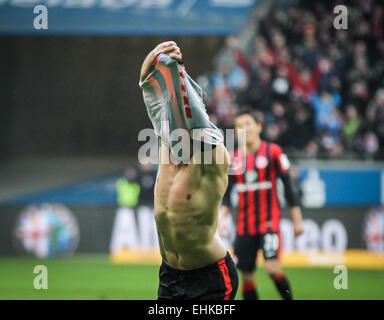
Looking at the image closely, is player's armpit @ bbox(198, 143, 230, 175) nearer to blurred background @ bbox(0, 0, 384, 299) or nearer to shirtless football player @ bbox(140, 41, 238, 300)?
shirtless football player @ bbox(140, 41, 238, 300)

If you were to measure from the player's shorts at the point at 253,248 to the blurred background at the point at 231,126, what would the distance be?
5.93 ft

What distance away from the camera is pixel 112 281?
9.05 metres

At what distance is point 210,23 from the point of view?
15.0 metres

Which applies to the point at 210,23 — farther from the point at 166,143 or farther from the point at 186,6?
the point at 166,143

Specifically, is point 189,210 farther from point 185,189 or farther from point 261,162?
point 261,162

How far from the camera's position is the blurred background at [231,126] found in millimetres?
10430

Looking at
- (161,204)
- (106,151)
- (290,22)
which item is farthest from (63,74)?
(161,204)

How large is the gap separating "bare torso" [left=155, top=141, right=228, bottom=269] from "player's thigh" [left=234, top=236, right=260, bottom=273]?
2.88 meters

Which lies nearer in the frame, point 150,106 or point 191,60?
point 150,106

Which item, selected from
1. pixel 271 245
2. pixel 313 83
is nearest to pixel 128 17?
pixel 313 83

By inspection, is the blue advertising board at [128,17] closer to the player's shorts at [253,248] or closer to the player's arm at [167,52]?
the player's shorts at [253,248]

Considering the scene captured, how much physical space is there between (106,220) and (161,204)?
8.10 meters

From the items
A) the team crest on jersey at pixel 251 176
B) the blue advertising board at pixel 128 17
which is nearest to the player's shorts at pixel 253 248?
the team crest on jersey at pixel 251 176

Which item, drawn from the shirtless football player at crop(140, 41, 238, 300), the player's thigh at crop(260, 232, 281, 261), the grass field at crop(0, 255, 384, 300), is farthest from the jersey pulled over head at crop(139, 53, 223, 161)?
the grass field at crop(0, 255, 384, 300)
